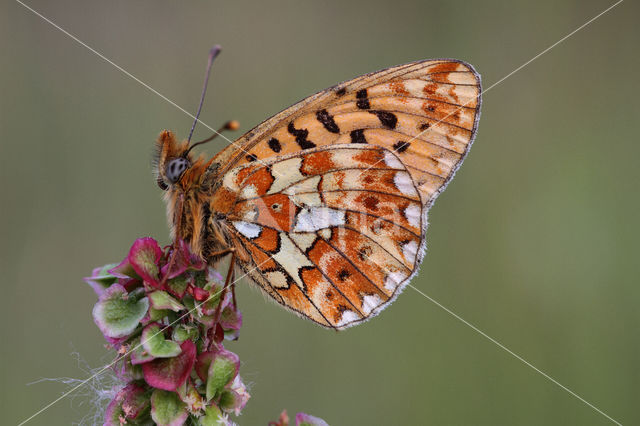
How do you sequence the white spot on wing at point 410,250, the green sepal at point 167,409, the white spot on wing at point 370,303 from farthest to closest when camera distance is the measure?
the white spot on wing at point 410,250 → the white spot on wing at point 370,303 → the green sepal at point 167,409

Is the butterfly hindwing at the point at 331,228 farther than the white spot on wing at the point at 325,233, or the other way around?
the white spot on wing at the point at 325,233

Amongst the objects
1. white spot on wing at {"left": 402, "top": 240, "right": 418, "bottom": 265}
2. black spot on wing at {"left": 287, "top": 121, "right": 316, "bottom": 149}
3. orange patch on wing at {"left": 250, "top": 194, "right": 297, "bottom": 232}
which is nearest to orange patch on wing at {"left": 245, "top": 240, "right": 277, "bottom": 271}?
orange patch on wing at {"left": 250, "top": 194, "right": 297, "bottom": 232}

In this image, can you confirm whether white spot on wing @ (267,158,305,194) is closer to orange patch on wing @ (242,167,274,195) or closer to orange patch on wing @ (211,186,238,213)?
orange patch on wing @ (242,167,274,195)

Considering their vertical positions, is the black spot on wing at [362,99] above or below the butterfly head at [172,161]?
above

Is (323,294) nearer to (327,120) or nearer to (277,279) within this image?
(277,279)

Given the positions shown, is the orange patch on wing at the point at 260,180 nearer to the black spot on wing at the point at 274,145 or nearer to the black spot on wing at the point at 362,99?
the black spot on wing at the point at 274,145

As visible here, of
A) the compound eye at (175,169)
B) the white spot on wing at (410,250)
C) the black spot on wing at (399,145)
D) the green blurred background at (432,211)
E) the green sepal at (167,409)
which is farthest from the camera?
the green blurred background at (432,211)

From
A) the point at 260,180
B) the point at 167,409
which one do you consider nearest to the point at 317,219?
the point at 260,180

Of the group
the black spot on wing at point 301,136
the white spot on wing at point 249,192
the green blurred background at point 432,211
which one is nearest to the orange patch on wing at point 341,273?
the white spot on wing at point 249,192
